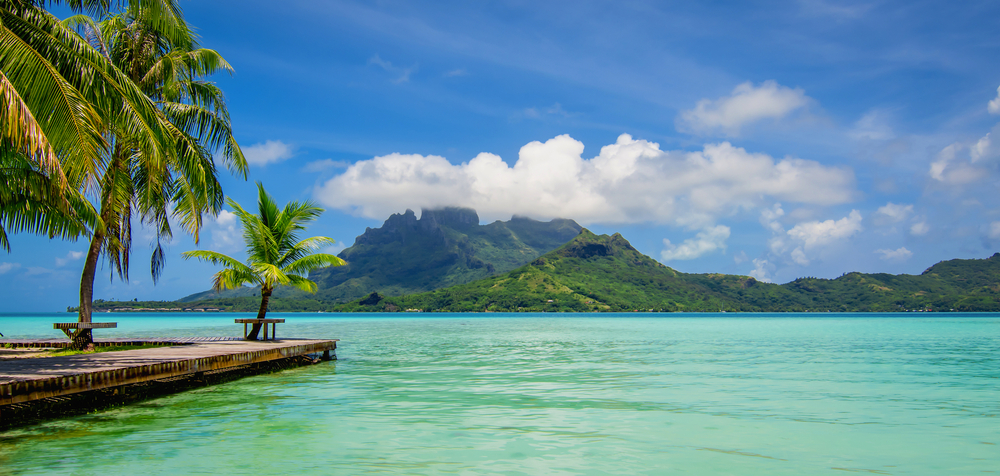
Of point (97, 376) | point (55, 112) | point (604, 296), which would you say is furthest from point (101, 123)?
point (604, 296)

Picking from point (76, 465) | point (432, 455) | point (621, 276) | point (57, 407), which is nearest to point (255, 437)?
point (76, 465)

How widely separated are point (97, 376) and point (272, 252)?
10407 mm

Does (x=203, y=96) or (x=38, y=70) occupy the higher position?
(x=203, y=96)

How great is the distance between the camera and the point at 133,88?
1110cm

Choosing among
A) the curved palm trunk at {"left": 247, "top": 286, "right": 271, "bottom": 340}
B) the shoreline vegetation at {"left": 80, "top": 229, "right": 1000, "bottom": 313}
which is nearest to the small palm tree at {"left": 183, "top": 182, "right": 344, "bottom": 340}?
the curved palm trunk at {"left": 247, "top": 286, "right": 271, "bottom": 340}

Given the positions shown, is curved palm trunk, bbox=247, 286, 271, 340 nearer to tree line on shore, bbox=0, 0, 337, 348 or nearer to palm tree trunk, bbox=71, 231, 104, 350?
tree line on shore, bbox=0, 0, 337, 348

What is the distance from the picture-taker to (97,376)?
34.5 feet

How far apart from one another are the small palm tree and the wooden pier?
8.79 feet

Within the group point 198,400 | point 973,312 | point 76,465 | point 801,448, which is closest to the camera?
point 76,465

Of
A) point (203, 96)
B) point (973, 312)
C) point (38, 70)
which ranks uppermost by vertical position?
point (203, 96)

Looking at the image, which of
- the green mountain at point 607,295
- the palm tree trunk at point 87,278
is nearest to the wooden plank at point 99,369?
the palm tree trunk at point 87,278

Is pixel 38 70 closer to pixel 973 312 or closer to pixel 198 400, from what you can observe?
pixel 198 400

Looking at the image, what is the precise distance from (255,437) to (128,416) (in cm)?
348

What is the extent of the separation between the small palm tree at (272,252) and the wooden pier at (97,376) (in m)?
2.68
